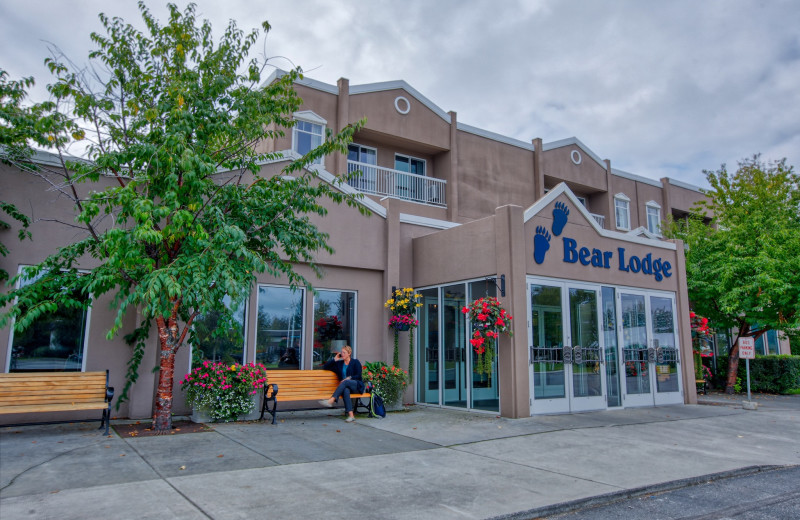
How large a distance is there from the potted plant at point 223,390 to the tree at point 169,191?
0.78 m

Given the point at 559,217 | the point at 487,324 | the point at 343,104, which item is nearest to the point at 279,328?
the point at 487,324

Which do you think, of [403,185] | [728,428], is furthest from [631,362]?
[403,185]

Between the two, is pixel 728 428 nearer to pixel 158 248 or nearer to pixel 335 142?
pixel 335 142

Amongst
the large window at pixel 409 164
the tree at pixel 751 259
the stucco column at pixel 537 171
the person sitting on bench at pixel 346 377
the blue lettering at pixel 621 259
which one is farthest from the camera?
the stucco column at pixel 537 171

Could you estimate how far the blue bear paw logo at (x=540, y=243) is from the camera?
10.9m

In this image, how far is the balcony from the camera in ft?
54.8

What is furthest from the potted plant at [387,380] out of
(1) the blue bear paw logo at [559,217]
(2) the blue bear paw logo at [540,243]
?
(1) the blue bear paw logo at [559,217]

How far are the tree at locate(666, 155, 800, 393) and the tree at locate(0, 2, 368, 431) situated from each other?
12243 millimetres

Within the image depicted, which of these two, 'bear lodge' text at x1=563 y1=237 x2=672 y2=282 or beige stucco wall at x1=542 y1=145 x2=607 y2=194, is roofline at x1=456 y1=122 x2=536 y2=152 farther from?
'bear lodge' text at x1=563 y1=237 x2=672 y2=282

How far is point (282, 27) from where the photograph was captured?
9266mm

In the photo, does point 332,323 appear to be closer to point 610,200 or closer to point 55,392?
point 55,392

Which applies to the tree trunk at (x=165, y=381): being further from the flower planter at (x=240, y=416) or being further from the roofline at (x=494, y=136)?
the roofline at (x=494, y=136)

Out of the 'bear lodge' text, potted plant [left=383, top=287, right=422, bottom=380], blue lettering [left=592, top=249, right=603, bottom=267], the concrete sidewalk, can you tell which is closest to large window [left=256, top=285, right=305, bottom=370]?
the concrete sidewalk

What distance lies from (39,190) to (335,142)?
5.10 meters
